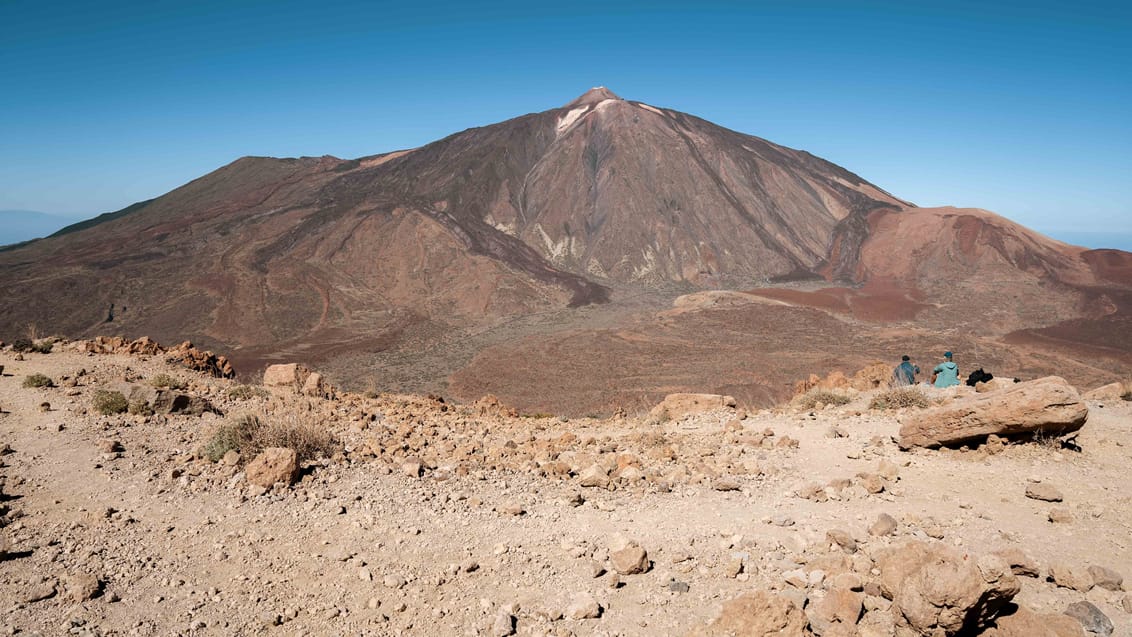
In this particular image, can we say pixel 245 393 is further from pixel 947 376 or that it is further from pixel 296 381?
pixel 947 376

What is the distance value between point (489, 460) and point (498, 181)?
190 ft

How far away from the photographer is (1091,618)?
4.05 meters

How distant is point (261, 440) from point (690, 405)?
693cm

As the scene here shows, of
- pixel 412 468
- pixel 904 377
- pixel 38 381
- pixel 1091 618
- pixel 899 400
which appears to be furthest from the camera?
pixel 904 377

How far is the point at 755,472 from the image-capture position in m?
6.72

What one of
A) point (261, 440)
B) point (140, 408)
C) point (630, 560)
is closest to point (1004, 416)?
point (630, 560)

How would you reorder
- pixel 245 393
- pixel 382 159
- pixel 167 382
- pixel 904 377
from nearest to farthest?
1. pixel 167 382
2. pixel 245 393
3. pixel 904 377
4. pixel 382 159

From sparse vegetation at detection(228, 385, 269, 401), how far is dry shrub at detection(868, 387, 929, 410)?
963 cm

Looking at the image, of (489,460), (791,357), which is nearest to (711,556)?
(489,460)

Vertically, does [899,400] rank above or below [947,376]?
below

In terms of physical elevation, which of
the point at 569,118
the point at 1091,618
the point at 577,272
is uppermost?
the point at 569,118

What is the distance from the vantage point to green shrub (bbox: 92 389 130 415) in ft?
24.8

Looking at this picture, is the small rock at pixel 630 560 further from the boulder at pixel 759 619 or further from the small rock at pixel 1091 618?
the small rock at pixel 1091 618

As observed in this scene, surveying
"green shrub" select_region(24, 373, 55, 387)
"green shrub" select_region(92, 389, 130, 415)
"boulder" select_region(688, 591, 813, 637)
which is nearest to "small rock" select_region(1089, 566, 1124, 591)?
"boulder" select_region(688, 591, 813, 637)
